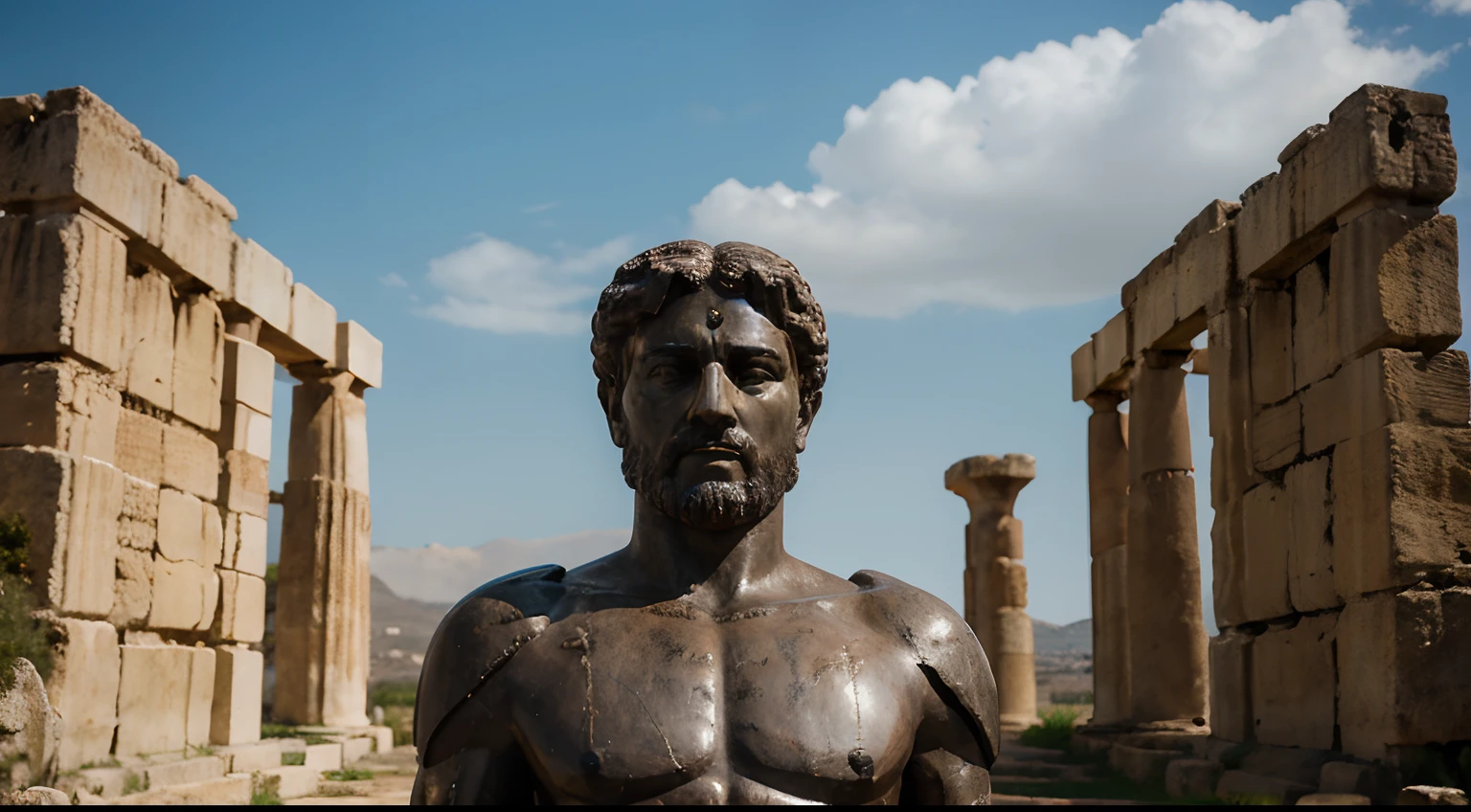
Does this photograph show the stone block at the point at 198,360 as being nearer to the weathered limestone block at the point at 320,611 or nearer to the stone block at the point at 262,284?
the stone block at the point at 262,284

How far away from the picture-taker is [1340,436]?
9055mm

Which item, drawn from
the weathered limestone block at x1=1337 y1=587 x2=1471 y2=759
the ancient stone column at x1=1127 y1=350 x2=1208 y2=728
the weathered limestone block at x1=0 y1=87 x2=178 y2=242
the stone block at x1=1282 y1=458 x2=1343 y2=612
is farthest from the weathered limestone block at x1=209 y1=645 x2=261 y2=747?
the weathered limestone block at x1=1337 y1=587 x2=1471 y2=759

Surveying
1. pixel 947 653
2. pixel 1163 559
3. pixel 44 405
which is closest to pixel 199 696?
pixel 44 405

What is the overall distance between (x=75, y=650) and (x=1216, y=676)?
8.47 metres

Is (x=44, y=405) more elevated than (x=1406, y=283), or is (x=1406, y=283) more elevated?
(x=1406, y=283)

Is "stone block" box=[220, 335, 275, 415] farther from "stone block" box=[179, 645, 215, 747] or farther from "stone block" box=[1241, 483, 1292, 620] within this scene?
"stone block" box=[1241, 483, 1292, 620]

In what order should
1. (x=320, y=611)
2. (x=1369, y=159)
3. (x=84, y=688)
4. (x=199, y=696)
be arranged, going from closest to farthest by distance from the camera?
(x=1369, y=159) < (x=84, y=688) < (x=199, y=696) < (x=320, y=611)

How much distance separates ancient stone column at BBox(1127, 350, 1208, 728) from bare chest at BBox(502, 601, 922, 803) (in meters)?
11.1

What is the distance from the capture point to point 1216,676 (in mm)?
10969

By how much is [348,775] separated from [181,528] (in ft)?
11.6

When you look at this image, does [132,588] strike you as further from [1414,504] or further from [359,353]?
[1414,504]

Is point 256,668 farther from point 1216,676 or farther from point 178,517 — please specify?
point 1216,676

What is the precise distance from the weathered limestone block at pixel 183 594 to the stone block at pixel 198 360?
1.24m

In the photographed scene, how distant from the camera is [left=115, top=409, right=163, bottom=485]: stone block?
10.2 m
